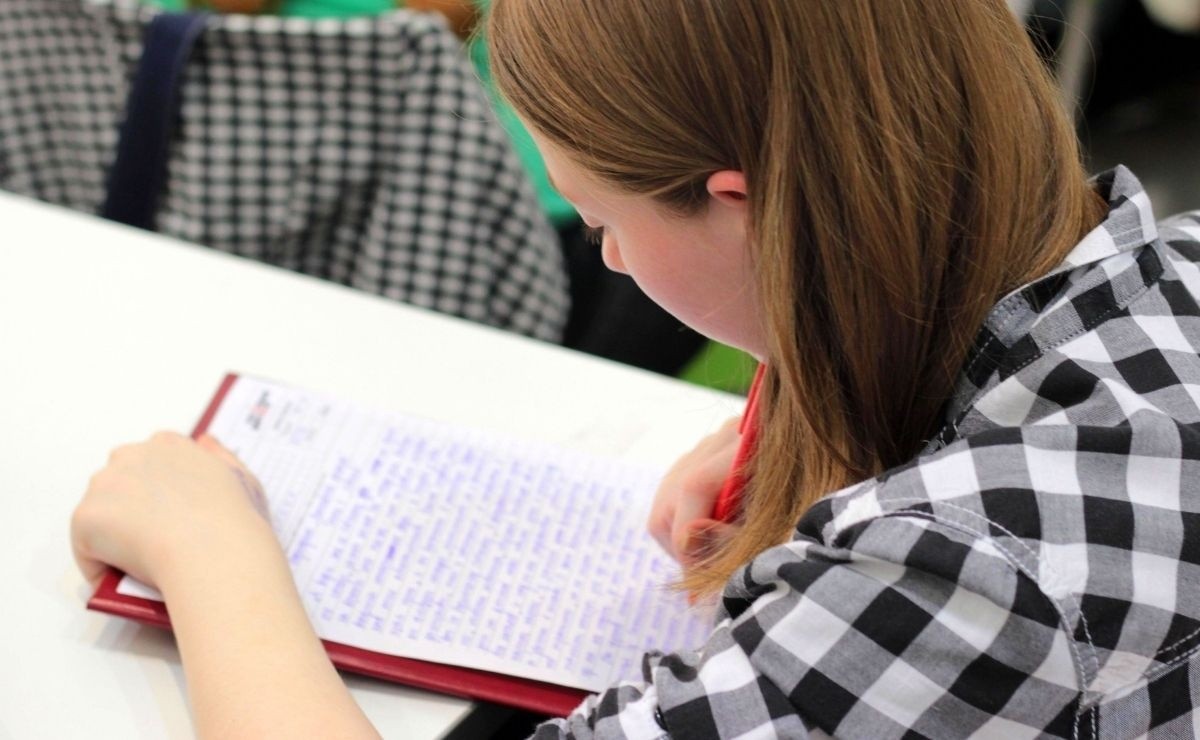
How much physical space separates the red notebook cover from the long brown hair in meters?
0.22

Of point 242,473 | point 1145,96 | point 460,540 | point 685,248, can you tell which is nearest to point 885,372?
point 685,248

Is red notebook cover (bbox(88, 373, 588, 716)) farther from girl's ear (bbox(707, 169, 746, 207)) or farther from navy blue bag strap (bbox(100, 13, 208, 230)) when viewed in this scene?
navy blue bag strap (bbox(100, 13, 208, 230))

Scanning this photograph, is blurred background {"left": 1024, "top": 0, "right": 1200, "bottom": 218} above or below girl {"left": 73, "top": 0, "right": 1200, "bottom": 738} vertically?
below

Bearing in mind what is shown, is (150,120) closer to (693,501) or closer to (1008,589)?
(693,501)

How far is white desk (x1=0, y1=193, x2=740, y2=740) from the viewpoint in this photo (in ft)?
2.49

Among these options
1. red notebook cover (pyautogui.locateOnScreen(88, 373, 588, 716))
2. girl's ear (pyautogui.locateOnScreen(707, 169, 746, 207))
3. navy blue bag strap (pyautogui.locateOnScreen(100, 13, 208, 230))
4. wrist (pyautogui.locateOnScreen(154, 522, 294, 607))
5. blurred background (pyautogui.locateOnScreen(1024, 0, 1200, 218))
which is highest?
girl's ear (pyautogui.locateOnScreen(707, 169, 746, 207))

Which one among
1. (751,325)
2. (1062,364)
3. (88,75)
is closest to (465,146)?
(88,75)

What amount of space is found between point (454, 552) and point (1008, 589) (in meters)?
0.39

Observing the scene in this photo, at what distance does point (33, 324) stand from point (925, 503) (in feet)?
2.44

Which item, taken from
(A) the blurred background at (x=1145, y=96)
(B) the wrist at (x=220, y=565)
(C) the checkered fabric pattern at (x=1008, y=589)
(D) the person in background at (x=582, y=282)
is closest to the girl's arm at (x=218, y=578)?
(B) the wrist at (x=220, y=565)

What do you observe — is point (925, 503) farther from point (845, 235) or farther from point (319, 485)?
point (319, 485)

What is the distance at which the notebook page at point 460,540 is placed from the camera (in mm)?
705

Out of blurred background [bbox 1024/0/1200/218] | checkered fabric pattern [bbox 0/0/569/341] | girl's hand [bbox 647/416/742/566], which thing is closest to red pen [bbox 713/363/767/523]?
girl's hand [bbox 647/416/742/566]

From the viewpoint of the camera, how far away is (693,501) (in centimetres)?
75
